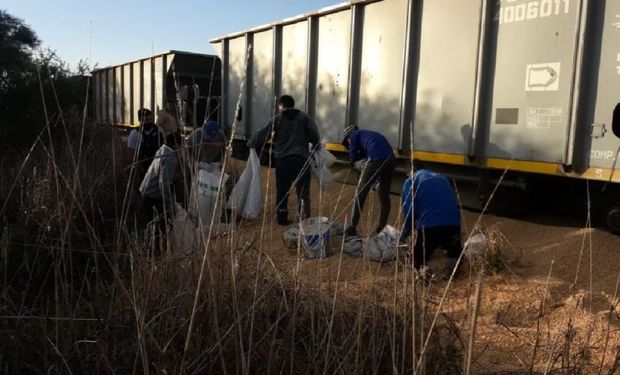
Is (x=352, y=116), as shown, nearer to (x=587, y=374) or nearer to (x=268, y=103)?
(x=268, y=103)

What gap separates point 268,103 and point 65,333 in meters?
7.34

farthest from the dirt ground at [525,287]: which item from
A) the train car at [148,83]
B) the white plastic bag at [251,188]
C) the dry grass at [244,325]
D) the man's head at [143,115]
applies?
the train car at [148,83]

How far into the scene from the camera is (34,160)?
6.24 m

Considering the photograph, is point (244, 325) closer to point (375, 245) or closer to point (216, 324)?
point (216, 324)

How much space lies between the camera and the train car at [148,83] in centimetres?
1210

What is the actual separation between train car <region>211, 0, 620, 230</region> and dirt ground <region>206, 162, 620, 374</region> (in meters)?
0.51

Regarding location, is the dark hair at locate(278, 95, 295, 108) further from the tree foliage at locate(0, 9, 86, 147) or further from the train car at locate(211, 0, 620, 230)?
the tree foliage at locate(0, 9, 86, 147)

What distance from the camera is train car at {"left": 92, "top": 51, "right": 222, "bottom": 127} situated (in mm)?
12099

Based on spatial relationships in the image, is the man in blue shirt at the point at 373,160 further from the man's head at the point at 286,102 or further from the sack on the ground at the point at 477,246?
the sack on the ground at the point at 477,246

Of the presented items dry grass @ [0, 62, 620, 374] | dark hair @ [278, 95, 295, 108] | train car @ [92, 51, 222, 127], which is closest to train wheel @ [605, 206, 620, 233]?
dry grass @ [0, 62, 620, 374]

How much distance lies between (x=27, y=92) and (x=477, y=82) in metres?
6.78

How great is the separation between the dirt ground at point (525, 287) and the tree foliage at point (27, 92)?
450cm

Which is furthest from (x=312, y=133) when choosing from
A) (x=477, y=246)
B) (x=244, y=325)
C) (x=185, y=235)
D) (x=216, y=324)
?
(x=216, y=324)

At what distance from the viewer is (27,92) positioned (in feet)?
28.9
